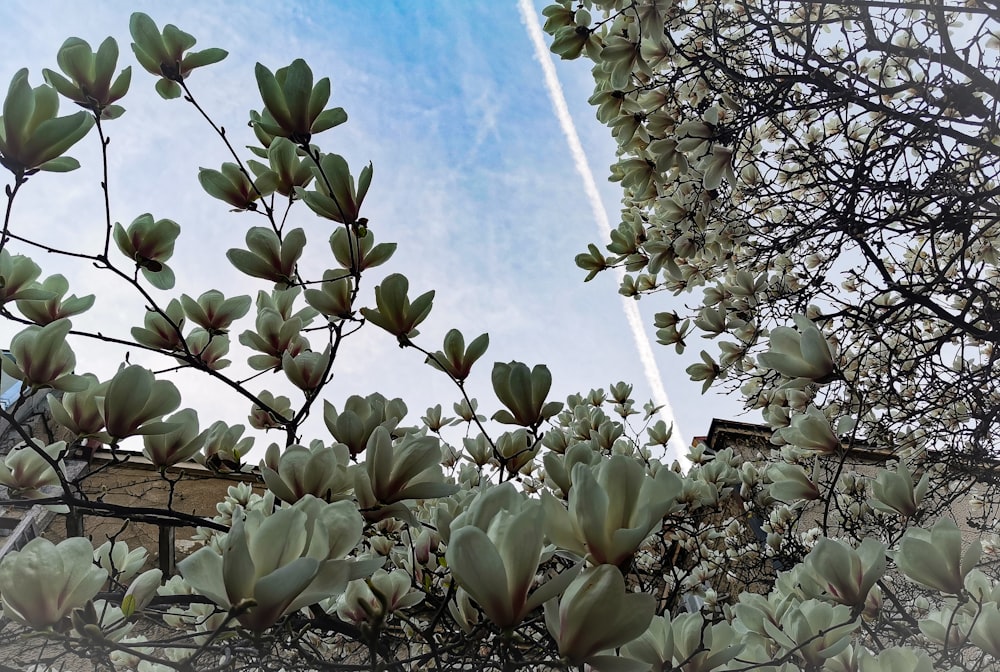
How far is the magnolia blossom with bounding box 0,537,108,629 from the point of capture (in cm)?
57

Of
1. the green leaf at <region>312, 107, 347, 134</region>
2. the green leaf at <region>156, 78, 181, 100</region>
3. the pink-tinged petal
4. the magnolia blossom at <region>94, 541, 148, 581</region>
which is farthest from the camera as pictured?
the magnolia blossom at <region>94, 541, 148, 581</region>

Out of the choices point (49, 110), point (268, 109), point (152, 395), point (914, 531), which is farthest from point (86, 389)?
point (914, 531)

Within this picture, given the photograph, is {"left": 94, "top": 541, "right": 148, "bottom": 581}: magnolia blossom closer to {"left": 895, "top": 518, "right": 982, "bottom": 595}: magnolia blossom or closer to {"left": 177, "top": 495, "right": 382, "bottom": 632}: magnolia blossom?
{"left": 177, "top": 495, "right": 382, "bottom": 632}: magnolia blossom

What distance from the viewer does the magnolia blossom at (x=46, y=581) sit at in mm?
567

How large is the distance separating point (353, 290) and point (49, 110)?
18.6 inches

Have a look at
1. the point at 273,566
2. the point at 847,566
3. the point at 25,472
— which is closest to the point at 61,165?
the point at 25,472

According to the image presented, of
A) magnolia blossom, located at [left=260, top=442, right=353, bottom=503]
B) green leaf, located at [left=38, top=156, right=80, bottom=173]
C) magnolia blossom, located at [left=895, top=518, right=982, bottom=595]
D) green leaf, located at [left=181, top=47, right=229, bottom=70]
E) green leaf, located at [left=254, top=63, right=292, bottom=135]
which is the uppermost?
green leaf, located at [left=181, top=47, right=229, bottom=70]

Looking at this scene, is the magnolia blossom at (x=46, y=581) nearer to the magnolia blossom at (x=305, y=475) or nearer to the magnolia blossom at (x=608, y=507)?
the magnolia blossom at (x=305, y=475)

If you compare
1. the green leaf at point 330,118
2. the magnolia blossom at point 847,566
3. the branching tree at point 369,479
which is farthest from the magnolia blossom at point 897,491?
the green leaf at point 330,118

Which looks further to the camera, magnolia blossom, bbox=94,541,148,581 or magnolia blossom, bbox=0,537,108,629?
magnolia blossom, bbox=94,541,148,581

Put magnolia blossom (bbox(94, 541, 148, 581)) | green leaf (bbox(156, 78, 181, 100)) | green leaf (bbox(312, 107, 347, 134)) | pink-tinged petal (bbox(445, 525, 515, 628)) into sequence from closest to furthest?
pink-tinged petal (bbox(445, 525, 515, 628)) → green leaf (bbox(312, 107, 347, 134)) → green leaf (bbox(156, 78, 181, 100)) → magnolia blossom (bbox(94, 541, 148, 581))

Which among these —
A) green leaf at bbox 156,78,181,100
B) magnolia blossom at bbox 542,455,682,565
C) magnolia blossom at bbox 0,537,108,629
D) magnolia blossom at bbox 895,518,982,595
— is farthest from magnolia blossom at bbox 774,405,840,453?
green leaf at bbox 156,78,181,100

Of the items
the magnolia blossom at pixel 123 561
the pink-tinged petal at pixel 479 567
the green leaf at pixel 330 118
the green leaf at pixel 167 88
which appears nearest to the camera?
the pink-tinged petal at pixel 479 567

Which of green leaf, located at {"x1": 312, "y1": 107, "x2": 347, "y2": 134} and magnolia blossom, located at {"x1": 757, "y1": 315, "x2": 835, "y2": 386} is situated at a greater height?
green leaf, located at {"x1": 312, "y1": 107, "x2": 347, "y2": 134}
